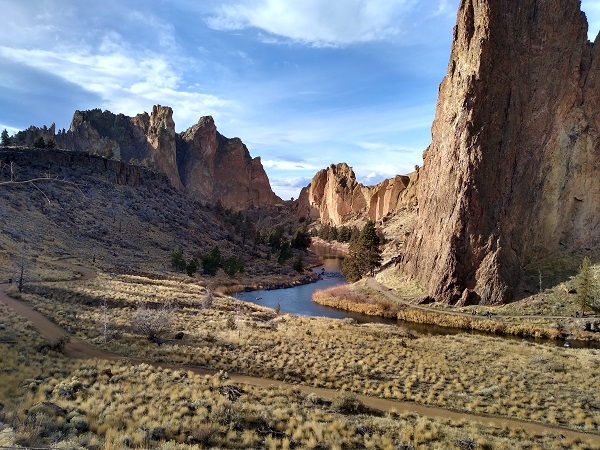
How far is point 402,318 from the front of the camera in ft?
161

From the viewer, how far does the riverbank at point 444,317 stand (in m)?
40.9

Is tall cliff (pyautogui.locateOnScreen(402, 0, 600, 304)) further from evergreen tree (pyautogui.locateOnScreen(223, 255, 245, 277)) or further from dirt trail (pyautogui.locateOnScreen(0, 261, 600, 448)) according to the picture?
dirt trail (pyautogui.locateOnScreen(0, 261, 600, 448))

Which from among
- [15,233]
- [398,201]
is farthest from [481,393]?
[398,201]

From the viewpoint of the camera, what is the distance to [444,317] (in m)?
47.2

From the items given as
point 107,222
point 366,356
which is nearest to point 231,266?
point 107,222

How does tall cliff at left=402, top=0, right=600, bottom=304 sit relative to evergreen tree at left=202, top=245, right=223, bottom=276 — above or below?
above

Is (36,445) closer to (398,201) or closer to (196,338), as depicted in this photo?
(196,338)

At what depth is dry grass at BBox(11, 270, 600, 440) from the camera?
69.9ft

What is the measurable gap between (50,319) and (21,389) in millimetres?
14816

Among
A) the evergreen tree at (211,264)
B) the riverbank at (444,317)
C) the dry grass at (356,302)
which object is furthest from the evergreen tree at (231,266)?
the riverbank at (444,317)

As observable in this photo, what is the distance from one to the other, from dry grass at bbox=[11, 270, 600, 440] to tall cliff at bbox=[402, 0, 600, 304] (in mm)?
19922

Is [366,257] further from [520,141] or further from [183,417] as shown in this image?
[183,417]

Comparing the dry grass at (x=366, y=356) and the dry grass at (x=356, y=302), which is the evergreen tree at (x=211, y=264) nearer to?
the dry grass at (x=356, y=302)

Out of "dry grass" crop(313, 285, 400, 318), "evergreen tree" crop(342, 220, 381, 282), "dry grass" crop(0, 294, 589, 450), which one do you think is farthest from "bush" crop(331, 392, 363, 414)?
"evergreen tree" crop(342, 220, 381, 282)
